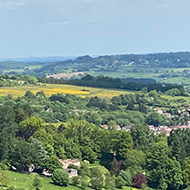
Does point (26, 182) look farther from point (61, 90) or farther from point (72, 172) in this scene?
point (61, 90)

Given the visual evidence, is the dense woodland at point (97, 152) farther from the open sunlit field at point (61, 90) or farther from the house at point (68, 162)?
the open sunlit field at point (61, 90)

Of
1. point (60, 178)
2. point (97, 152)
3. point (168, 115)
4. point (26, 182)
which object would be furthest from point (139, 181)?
point (168, 115)

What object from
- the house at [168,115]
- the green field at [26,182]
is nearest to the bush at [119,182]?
the green field at [26,182]

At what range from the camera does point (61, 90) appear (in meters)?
145

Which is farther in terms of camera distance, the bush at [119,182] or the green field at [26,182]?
the bush at [119,182]

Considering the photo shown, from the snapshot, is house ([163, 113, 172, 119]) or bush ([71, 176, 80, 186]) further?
house ([163, 113, 172, 119])

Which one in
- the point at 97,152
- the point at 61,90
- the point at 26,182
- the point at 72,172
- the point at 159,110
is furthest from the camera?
the point at 61,90

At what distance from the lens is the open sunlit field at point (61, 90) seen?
134 m

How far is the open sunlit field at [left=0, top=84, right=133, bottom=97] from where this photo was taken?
441 feet

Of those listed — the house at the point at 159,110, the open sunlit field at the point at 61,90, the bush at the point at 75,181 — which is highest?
the open sunlit field at the point at 61,90

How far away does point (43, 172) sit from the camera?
181 feet

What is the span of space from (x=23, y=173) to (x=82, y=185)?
21.5 feet

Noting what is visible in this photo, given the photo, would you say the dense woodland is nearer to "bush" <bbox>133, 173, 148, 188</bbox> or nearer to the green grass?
"bush" <bbox>133, 173, 148, 188</bbox>

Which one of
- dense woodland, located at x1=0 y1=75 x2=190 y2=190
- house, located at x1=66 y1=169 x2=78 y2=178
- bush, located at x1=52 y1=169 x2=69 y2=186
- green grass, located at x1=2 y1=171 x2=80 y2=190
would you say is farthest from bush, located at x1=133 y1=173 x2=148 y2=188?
bush, located at x1=52 y1=169 x2=69 y2=186
